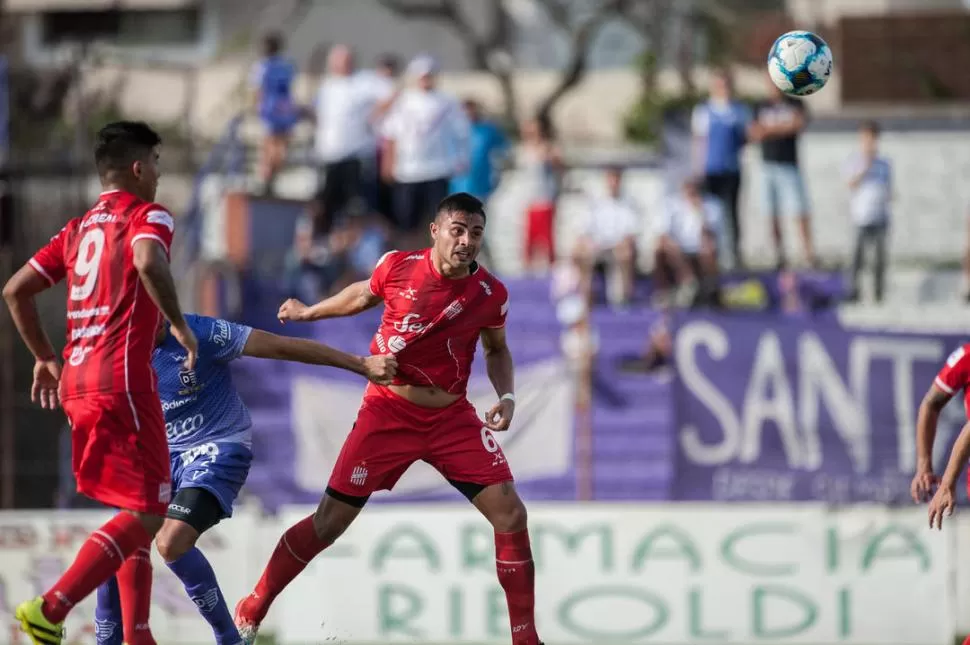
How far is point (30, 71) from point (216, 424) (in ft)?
54.5

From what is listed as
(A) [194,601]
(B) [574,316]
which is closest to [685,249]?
(B) [574,316]

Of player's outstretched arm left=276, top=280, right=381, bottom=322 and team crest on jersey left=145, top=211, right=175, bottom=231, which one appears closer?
team crest on jersey left=145, top=211, right=175, bottom=231

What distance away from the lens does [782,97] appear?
16.9 metres

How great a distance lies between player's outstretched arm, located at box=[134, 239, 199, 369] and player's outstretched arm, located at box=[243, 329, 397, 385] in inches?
25.3

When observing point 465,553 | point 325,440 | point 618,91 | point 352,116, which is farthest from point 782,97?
point 618,91

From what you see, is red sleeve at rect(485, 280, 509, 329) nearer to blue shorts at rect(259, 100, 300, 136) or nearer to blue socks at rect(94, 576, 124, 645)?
blue socks at rect(94, 576, 124, 645)

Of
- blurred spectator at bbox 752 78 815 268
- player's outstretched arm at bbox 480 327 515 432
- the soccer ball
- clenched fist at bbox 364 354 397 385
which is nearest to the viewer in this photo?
clenched fist at bbox 364 354 397 385

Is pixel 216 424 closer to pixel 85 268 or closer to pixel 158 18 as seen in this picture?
pixel 85 268

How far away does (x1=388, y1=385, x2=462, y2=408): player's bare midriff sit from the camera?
8680mm

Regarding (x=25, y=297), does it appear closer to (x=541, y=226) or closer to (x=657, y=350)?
(x=657, y=350)

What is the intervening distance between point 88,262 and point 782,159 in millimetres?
10755

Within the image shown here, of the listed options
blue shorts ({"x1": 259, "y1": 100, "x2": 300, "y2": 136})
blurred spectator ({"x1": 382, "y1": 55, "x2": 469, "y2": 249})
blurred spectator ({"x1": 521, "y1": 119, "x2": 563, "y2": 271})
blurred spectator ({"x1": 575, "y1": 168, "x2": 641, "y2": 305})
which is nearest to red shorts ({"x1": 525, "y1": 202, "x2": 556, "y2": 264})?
blurred spectator ({"x1": 521, "y1": 119, "x2": 563, "y2": 271})

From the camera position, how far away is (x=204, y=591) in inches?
325

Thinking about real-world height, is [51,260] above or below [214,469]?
above
